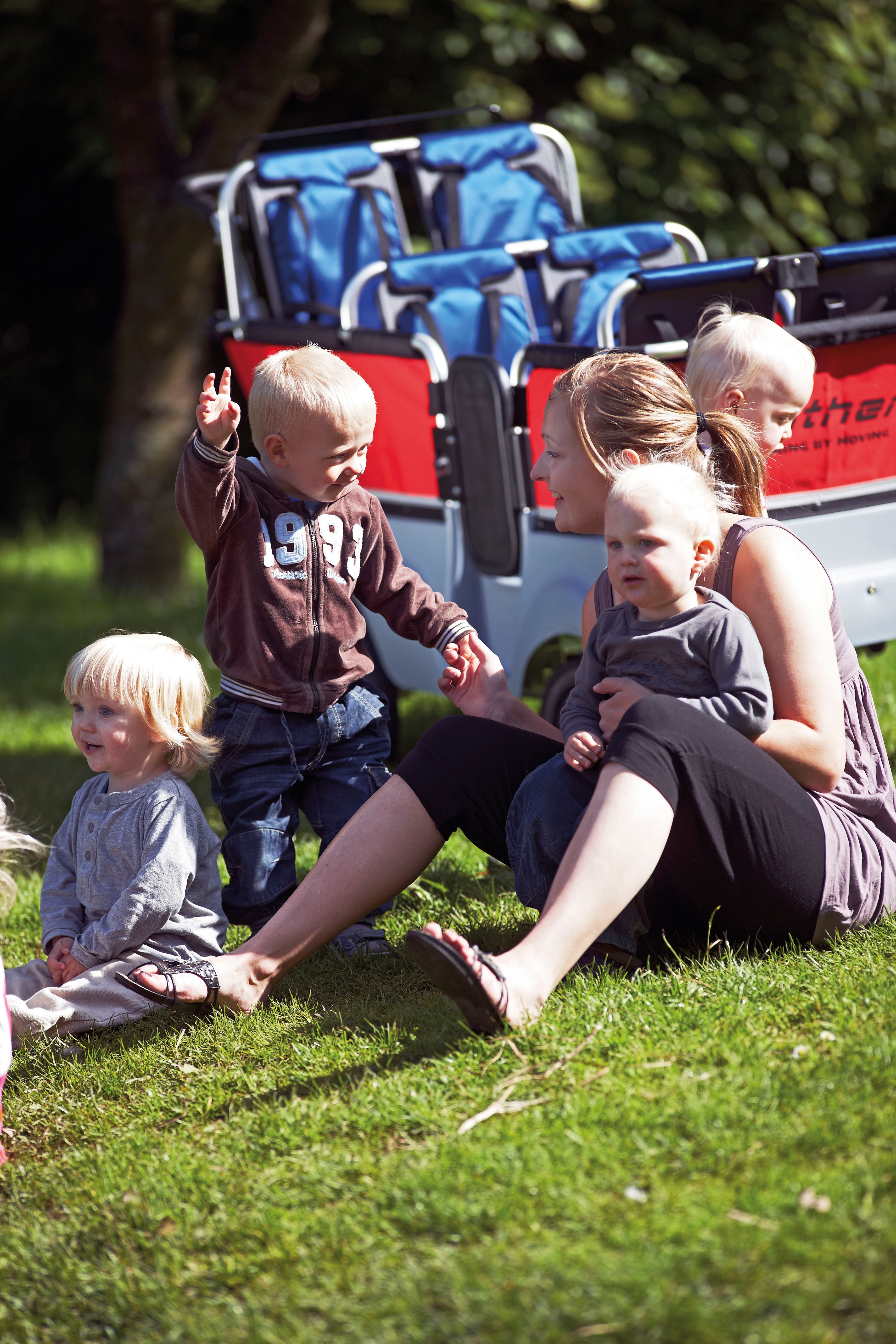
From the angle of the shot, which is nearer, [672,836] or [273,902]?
[672,836]

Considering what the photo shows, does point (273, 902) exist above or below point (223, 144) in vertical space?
below

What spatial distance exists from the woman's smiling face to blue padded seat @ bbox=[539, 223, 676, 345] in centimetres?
247

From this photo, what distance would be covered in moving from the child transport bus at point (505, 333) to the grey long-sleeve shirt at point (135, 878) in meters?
1.43

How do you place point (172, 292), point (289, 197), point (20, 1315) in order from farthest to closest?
point (172, 292), point (289, 197), point (20, 1315)

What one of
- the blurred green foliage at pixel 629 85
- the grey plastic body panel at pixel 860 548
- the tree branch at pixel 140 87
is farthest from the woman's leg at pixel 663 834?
the blurred green foliage at pixel 629 85

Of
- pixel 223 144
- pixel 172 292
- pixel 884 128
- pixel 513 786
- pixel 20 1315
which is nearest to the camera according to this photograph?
pixel 20 1315

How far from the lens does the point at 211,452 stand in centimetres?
281

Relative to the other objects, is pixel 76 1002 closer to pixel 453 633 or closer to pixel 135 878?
pixel 135 878

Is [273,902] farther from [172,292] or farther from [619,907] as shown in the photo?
[172,292]

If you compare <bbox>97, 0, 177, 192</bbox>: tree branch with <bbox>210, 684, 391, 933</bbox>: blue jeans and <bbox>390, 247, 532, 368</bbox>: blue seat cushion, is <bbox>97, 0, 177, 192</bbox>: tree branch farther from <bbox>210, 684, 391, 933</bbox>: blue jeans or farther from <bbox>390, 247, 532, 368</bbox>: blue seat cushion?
<bbox>210, 684, 391, 933</bbox>: blue jeans

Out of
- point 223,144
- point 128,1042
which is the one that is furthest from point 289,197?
point 128,1042

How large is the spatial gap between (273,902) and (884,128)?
744 cm

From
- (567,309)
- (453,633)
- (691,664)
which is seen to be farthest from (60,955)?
(567,309)

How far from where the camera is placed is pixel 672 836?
2.42 metres
